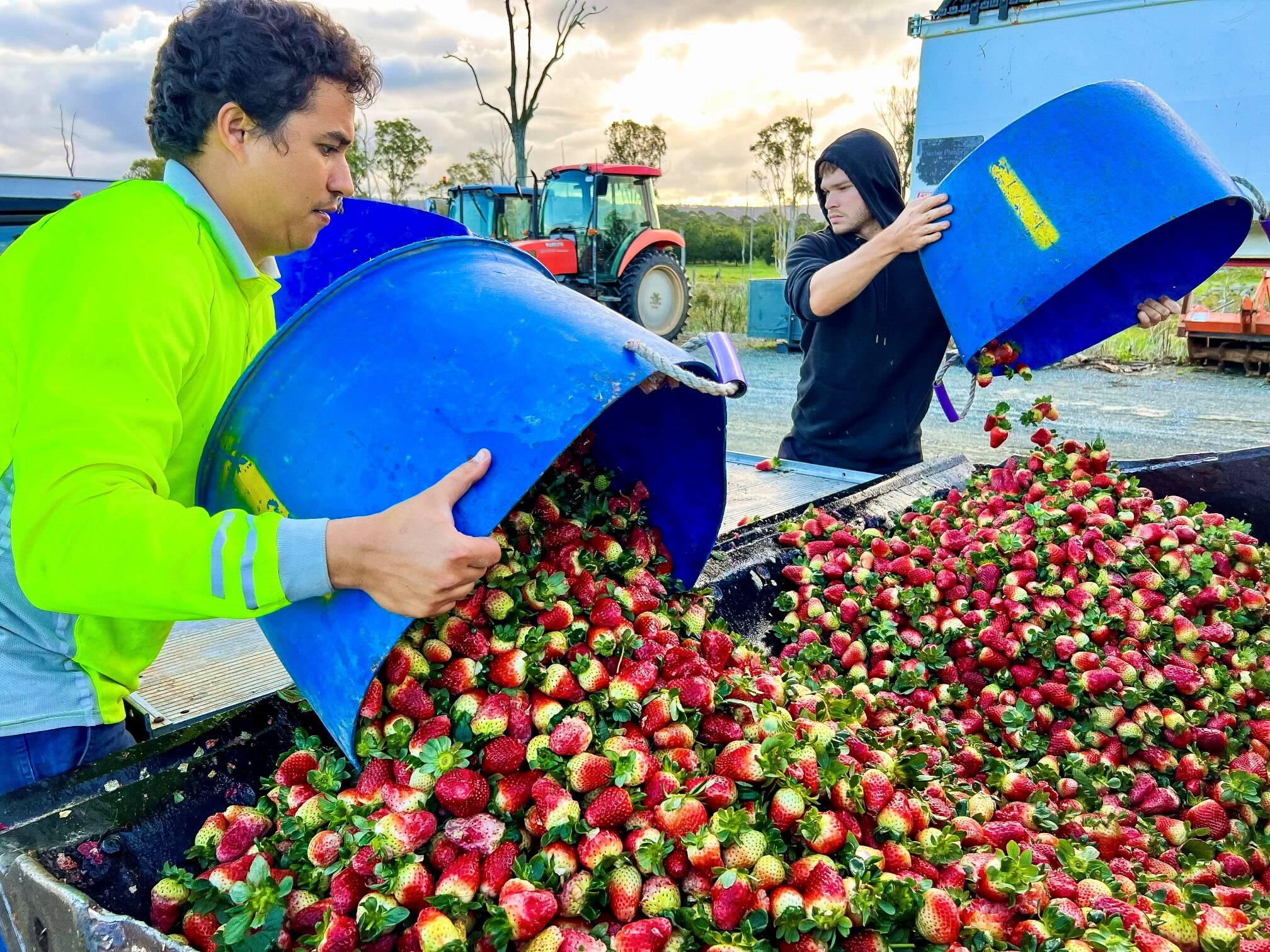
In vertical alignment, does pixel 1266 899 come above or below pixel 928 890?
below

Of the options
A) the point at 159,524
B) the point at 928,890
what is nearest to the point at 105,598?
the point at 159,524

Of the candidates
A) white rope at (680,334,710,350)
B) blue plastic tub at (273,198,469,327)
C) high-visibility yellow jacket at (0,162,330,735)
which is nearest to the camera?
high-visibility yellow jacket at (0,162,330,735)

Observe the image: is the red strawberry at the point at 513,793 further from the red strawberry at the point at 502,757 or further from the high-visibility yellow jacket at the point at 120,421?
the high-visibility yellow jacket at the point at 120,421

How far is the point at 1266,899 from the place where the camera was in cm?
155

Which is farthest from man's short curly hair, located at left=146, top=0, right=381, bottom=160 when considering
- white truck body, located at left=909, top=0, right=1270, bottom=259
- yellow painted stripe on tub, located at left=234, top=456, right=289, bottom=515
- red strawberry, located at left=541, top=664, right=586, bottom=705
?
white truck body, located at left=909, top=0, right=1270, bottom=259

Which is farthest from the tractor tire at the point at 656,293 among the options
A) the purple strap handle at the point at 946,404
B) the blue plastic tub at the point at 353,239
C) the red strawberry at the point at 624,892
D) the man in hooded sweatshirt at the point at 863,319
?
the red strawberry at the point at 624,892

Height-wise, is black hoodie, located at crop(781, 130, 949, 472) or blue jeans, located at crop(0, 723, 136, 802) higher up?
black hoodie, located at crop(781, 130, 949, 472)

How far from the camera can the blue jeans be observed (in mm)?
1445

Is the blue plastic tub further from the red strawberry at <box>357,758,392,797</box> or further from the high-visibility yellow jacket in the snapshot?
the red strawberry at <box>357,758,392,797</box>

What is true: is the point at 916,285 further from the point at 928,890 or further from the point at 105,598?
the point at 105,598

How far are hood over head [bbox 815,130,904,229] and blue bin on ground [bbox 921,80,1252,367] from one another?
47cm

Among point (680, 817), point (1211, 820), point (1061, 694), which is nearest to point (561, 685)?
point (680, 817)

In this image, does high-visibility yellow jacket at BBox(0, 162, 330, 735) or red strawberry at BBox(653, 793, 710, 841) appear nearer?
high-visibility yellow jacket at BBox(0, 162, 330, 735)

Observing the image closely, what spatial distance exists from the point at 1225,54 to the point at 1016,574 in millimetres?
14063
